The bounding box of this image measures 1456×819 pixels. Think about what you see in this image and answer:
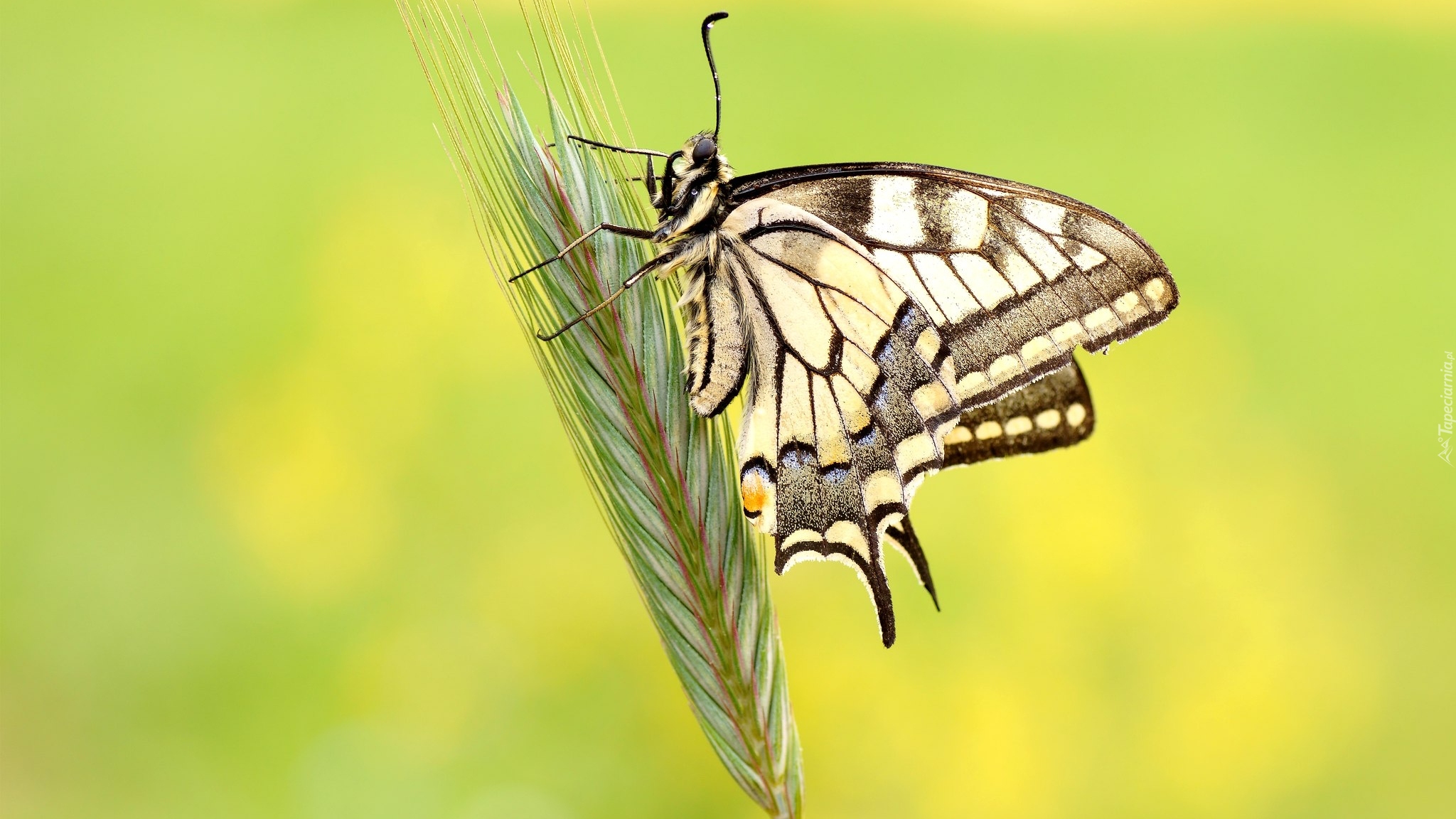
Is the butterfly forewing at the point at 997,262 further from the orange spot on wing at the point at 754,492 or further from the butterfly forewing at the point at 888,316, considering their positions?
the orange spot on wing at the point at 754,492

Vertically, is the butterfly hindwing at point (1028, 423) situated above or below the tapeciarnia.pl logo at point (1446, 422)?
above

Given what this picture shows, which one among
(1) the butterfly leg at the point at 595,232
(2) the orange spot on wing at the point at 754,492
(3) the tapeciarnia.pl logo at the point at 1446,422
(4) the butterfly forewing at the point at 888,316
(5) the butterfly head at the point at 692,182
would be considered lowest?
(3) the tapeciarnia.pl logo at the point at 1446,422

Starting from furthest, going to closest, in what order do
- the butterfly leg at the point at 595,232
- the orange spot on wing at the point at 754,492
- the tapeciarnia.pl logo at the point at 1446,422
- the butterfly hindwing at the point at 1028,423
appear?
the tapeciarnia.pl logo at the point at 1446,422
the butterfly hindwing at the point at 1028,423
the orange spot on wing at the point at 754,492
the butterfly leg at the point at 595,232

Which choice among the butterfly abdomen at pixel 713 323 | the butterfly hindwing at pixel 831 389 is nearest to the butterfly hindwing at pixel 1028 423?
the butterfly hindwing at pixel 831 389

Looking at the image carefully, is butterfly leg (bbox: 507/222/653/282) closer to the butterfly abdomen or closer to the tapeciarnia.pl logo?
the butterfly abdomen

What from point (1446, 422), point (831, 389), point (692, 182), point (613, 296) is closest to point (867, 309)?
point (831, 389)

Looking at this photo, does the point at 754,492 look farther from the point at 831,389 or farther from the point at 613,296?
the point at 613,296

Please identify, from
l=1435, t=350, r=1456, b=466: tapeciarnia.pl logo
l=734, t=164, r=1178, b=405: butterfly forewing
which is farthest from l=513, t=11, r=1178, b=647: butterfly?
l=1435, t=350, r=1456, b=466: tapeciarnia.pl logo
